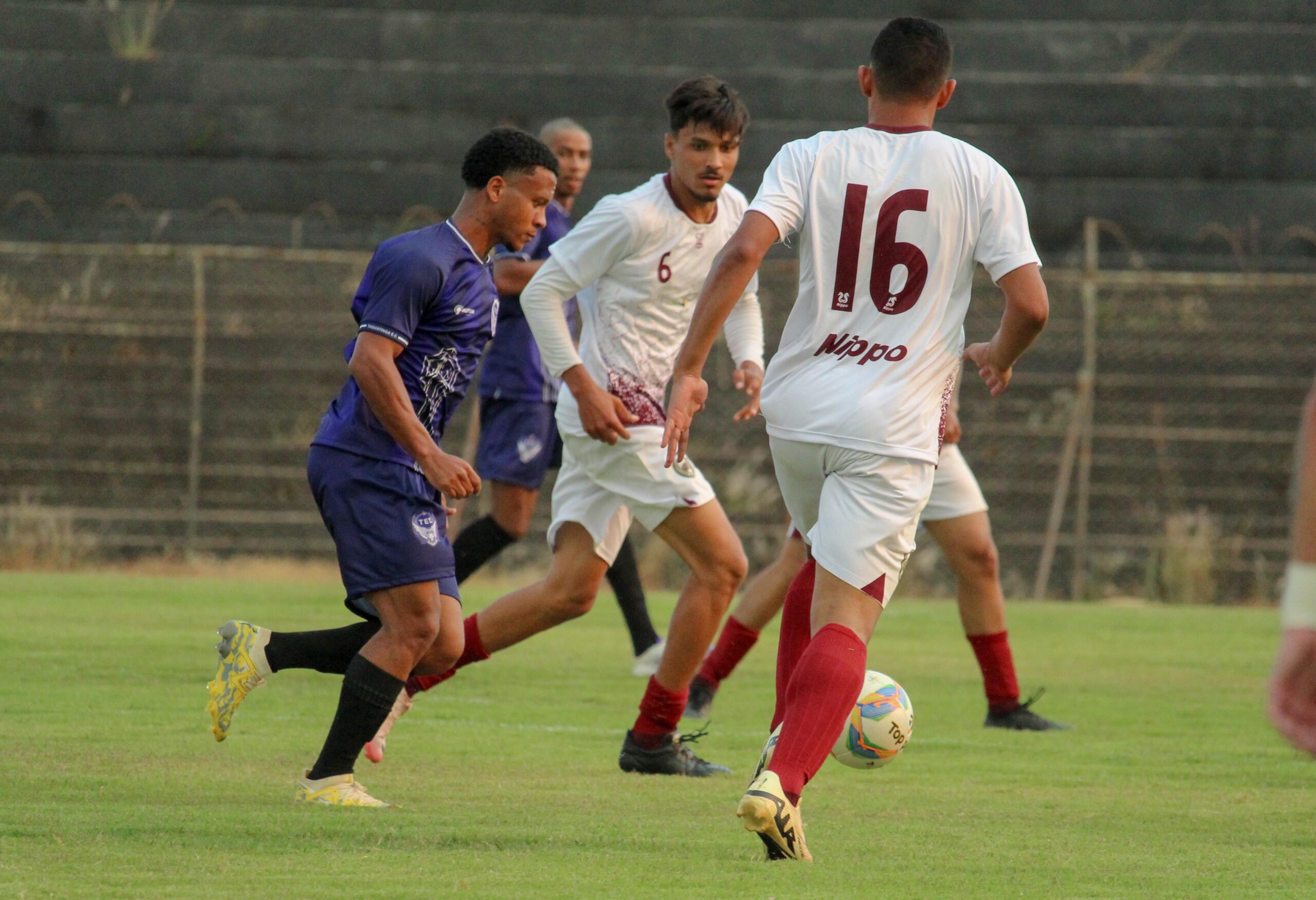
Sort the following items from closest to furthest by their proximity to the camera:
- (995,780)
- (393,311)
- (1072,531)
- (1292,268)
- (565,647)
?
(393,311), (995,780), (565,647), (1072,531), (1292,268)

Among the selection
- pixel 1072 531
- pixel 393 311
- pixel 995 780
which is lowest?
pixel 1072 531

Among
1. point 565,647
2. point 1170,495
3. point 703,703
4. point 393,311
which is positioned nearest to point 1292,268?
point 1170,495

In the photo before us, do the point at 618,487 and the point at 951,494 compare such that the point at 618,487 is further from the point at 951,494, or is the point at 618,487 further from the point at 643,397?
the point at 951,494

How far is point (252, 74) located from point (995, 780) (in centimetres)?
1376

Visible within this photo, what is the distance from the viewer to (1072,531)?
14109mm

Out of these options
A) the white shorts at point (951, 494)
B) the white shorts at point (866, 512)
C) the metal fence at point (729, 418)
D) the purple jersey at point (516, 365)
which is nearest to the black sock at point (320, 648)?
the white shorts at point (866, 512)

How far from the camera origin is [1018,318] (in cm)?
444

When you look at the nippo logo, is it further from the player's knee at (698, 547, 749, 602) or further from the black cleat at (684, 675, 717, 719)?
the black cleat at (684, 675, 717, 719)

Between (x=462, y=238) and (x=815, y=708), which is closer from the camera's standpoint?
(x=815, y=708)

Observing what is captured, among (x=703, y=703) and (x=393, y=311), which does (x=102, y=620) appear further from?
(x=393, y=311)

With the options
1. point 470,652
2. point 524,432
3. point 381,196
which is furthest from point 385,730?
point 381,196

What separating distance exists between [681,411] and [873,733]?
99 cm

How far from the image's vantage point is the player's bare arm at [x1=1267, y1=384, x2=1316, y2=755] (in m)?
1.86

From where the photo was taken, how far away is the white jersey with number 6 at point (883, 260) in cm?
440
